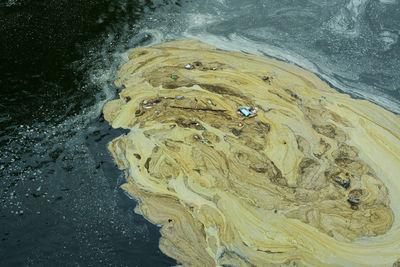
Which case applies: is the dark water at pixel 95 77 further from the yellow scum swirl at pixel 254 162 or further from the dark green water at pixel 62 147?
the yellow scum swirl at pixel 254 162

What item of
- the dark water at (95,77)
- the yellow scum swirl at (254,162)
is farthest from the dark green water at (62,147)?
the yellow scum swirl at (254,162)

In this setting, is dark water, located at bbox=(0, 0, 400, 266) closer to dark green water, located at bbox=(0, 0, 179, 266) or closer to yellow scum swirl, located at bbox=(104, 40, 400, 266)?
dark green water, located at bbox=(0, 0, 179, 266)

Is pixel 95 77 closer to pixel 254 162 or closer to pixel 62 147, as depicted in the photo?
pixel 62 147

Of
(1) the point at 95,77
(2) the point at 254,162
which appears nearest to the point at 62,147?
(1) the point at 95,77

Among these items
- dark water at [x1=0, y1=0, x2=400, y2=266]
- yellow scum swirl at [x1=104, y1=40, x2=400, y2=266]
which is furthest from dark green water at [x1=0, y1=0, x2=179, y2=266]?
yellow scum swirl at [x1=104, y1=40, x2=400, y2=266]
